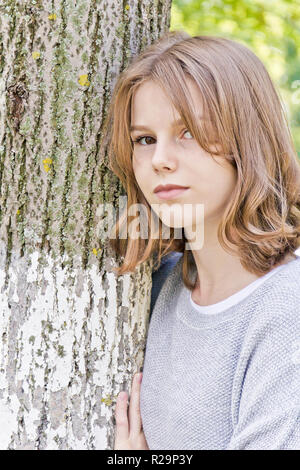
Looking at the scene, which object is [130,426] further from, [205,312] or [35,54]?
[35,54]

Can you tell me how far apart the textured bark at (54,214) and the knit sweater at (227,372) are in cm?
21

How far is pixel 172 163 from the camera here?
1508 millimetres

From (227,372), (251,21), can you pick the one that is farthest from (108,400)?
(251,21)

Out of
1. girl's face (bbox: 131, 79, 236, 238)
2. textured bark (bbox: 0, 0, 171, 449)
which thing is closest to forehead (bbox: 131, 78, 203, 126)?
girl's face (bbox: 131, 79, 236, 238)

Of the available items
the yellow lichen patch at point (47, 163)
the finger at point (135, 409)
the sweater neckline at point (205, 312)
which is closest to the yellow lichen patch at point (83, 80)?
the yellow lichen patch at point (47, 163)

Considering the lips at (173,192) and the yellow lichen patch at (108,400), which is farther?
the yellow lichen patch at (108,400)

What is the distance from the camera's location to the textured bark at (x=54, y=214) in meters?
1.55

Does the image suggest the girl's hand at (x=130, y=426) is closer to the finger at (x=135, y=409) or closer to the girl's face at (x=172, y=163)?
the finger at (x=135, y=409)

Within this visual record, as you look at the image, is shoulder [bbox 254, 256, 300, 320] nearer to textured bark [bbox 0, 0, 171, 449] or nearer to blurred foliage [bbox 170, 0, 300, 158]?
textured bark [bbox 0, 0, 171, 449]

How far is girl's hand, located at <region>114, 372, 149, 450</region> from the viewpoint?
1.68m

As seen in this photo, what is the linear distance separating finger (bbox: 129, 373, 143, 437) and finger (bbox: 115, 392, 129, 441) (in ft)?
0.08

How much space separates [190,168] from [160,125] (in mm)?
148

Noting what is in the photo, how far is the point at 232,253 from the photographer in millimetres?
1669
